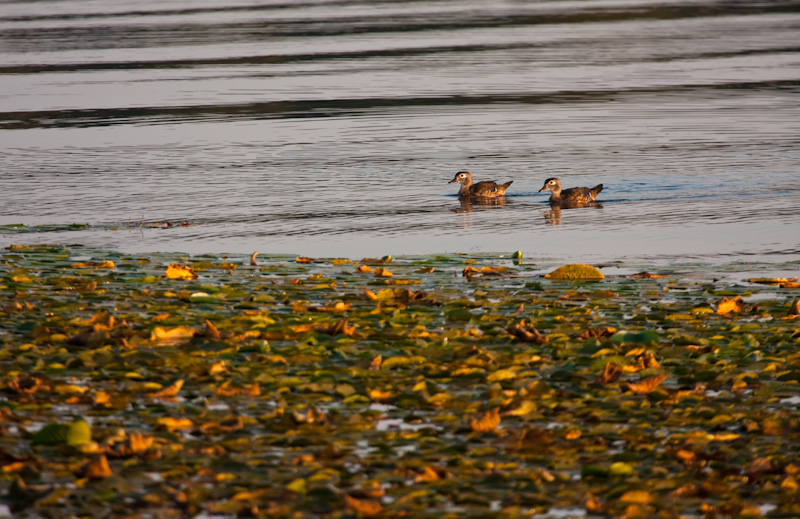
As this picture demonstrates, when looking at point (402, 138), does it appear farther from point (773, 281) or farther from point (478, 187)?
point (773, 281)

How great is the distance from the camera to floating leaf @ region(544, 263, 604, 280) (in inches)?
477

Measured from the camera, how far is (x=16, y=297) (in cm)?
1095

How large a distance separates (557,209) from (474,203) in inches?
59.1

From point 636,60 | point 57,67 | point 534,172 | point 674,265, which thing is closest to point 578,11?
point 636,60

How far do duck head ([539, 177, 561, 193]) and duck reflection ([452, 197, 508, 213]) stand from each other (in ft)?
2.95

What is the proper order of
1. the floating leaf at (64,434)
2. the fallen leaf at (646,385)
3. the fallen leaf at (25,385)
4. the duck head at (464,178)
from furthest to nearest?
1. the duck head at (464,178)
2. the fallen leaf at (646,385)
3. the fallen leaf at (25,385)
4. the floating leaf at (64,434)

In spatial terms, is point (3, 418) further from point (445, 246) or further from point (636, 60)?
point (636, 60)

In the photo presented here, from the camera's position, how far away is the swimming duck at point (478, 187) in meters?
19.8

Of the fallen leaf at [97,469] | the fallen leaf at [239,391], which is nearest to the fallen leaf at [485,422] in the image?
the fallen leaf at [239,391]

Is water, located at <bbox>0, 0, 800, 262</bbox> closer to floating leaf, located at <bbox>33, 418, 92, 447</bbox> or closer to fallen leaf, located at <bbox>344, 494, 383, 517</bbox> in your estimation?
floating leaf, located at <bbox>33, 418, 92, 447</bbox>

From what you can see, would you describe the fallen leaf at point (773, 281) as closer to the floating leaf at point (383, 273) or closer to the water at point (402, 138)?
the water at point (402, 138)

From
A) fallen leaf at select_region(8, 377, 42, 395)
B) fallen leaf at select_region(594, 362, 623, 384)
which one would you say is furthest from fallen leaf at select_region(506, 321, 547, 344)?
fallen leaf at select_region(8, 377, 42, 395)

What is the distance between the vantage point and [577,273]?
12148 mm

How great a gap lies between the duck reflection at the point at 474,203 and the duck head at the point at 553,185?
0.90m
